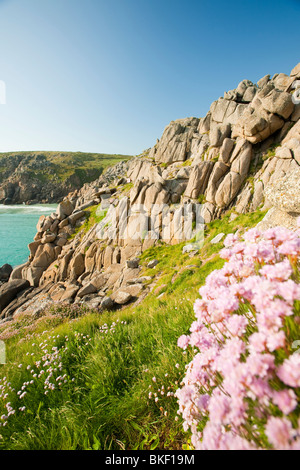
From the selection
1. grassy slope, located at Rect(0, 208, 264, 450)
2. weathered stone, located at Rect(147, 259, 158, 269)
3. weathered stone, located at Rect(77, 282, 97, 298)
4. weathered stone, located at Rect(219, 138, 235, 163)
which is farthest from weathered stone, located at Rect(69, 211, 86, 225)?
grassy slope, located at Rect(0, 208, 264, 450)

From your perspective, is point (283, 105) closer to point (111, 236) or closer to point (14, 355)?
point (111, 236)

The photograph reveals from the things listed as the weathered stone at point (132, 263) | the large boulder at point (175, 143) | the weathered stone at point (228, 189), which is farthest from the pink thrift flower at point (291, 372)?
the large boulder at point (175, 143)

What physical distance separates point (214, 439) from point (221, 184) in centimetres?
2029

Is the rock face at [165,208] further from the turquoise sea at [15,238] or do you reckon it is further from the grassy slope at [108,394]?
the turquoise sea at [15,238]

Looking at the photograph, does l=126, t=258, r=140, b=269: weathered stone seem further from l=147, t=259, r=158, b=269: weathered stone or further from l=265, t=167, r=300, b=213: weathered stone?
l=265, t=167, r=300, b=213: weathered stone

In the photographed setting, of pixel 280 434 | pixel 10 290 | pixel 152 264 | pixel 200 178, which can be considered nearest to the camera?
pixel 280 434

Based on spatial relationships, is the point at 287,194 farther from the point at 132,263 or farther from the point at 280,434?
the point at 132,263

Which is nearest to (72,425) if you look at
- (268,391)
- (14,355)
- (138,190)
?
(268,391)

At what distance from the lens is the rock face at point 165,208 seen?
17531 mm

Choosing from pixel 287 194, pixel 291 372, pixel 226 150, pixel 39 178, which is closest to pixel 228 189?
pixel 226 150

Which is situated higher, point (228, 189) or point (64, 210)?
point (228, 189)

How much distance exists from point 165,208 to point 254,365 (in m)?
21.2

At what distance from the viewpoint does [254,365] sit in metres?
1.16

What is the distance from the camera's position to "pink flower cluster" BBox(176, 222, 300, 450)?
45.1 inches
